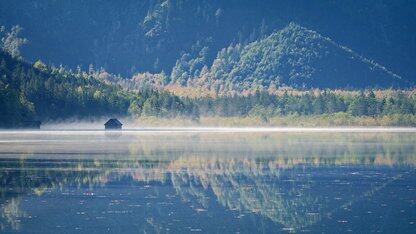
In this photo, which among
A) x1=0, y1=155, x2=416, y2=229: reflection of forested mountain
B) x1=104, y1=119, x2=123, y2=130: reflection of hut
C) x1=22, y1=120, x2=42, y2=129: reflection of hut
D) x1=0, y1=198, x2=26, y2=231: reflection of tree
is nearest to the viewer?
x1=0, y1=198, x2=26, y2=231: reflection of tree

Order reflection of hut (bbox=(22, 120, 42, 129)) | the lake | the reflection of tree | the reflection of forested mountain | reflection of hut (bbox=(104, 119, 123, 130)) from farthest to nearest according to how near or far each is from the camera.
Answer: reflection of hut (bbox=(104, 119, 123, 130)) → reflection of hut (bbox=(22, 120, 42, 129)) → the reflection of forested mountain → the lake → the reflection of tree

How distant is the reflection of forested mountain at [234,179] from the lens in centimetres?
4278

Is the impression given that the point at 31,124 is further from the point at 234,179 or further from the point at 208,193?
the point at 208,193

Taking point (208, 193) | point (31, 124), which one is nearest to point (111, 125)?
point (31, 124)

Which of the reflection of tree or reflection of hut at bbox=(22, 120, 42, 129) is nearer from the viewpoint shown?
the reflection of tree

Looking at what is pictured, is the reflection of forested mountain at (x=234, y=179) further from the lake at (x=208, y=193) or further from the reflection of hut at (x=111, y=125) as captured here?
the reflection of hut at (x=111, y=125)

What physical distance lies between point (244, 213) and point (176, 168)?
20.8 m

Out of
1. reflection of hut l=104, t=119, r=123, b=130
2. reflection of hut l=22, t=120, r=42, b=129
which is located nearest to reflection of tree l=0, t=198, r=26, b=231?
reflection of hut l=22, t=120, r=42, b=129

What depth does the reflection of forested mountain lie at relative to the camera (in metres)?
42.8

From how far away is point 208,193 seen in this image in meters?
47.5

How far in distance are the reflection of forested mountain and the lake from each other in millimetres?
51

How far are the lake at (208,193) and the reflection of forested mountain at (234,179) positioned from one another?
51 mm

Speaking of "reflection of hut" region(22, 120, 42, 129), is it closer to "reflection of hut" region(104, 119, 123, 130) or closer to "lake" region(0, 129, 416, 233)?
"reflection of hut" region(104, 119, 123, 130)

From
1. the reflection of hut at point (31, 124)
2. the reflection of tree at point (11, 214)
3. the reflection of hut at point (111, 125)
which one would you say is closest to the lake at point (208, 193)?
the reflection of tree at point (11, 214)
